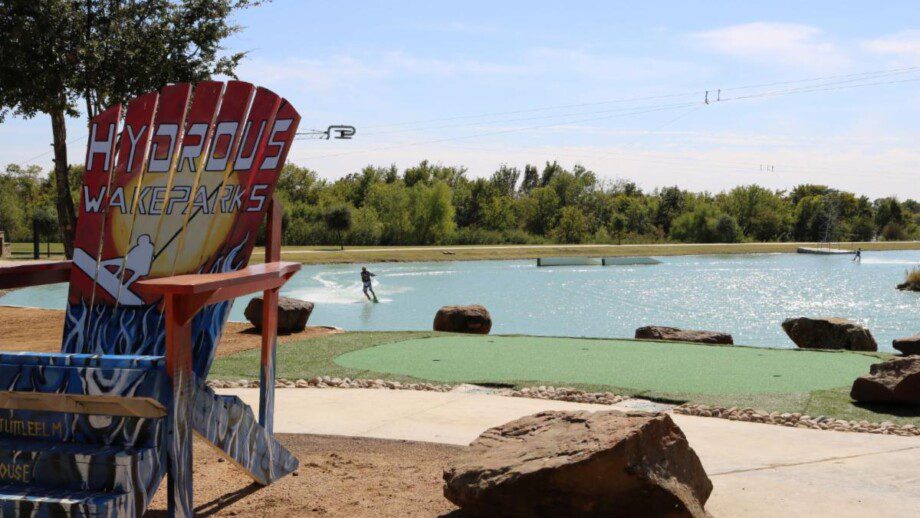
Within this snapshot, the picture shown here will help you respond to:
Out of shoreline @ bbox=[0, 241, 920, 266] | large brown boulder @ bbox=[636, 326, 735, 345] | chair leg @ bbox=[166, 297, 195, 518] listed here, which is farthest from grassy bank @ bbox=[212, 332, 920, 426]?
shoreline @ bbox=[0, 241, 920, 266]

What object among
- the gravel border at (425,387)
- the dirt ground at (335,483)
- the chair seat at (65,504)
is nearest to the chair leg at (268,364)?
the dirt ground at (335,483)

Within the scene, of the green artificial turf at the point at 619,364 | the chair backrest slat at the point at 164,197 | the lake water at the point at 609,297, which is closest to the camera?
the chair backrest slat at the point at 164,197

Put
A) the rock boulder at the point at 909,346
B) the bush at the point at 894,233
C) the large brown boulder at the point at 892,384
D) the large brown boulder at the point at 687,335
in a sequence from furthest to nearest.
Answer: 1. the bush at the point at 894,233
2. the large brown boulder at the point at 687,335
3. the rock boulder at the point at 909,346
4. the large brown boulder at the point at 892,384

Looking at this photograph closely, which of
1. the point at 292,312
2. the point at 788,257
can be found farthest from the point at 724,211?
the point at 292,312

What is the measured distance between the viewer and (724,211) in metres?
67.1

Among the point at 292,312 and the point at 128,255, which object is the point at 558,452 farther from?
the point at 292,312

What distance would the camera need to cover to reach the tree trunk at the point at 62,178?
11.4 metres

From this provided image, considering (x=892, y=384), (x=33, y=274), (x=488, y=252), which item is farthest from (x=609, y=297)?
(x=33, y=274)

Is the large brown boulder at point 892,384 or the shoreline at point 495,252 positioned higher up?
the large brown boulder at point 892,384

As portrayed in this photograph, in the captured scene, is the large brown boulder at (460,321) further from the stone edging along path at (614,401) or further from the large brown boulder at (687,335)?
the stone edging along path at (614,401)

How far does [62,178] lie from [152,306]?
8.75m

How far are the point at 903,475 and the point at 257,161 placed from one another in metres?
3.17

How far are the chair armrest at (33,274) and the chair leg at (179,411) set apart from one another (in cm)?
105

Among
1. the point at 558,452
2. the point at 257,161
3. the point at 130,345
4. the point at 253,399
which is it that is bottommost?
the point at 253,399
